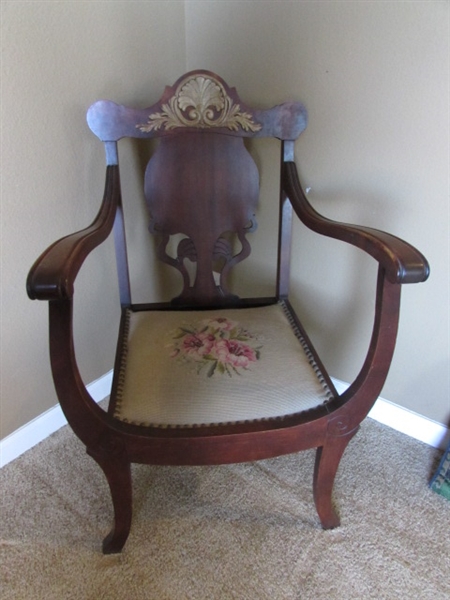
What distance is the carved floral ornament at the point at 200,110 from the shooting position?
0.91 m

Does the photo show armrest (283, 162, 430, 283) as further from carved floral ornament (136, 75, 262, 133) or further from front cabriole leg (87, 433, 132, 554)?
front cabriole leg (87, 433, 132, 554)

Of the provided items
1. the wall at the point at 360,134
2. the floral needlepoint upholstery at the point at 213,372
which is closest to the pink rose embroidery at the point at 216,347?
the floral needlepoint upholstery at the point at 213,372

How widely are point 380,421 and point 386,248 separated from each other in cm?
77

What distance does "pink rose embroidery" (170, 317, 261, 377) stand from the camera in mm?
792

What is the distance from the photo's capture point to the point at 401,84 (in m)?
0.89

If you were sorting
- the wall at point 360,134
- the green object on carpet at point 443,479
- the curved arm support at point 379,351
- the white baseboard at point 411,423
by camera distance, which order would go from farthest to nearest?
the white baseboard at point 411,423
the green object on carpet at point 443,479
the wall at point 360,134
the curved arm support at point 379,351

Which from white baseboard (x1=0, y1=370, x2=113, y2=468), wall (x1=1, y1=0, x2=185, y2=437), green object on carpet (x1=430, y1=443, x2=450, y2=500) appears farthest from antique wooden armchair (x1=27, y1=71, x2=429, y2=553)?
white baseboard (x1=0, y1=370, x2=113, y2=468)

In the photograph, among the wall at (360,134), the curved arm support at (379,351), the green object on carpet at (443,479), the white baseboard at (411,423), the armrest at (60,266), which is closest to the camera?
the armrest at (60,266)

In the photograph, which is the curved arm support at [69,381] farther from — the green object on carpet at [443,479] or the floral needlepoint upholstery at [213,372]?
the green object on carpet at [443,479]

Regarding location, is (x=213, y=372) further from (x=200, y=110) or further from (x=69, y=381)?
(x=200, y=110)

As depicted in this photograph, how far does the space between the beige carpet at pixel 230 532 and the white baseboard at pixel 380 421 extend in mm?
27

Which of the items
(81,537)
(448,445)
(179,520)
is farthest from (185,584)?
(448,445)

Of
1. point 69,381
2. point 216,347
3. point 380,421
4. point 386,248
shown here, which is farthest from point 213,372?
point 380,421

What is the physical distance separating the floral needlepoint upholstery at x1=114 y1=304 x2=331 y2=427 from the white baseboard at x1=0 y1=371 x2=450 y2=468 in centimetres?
46
